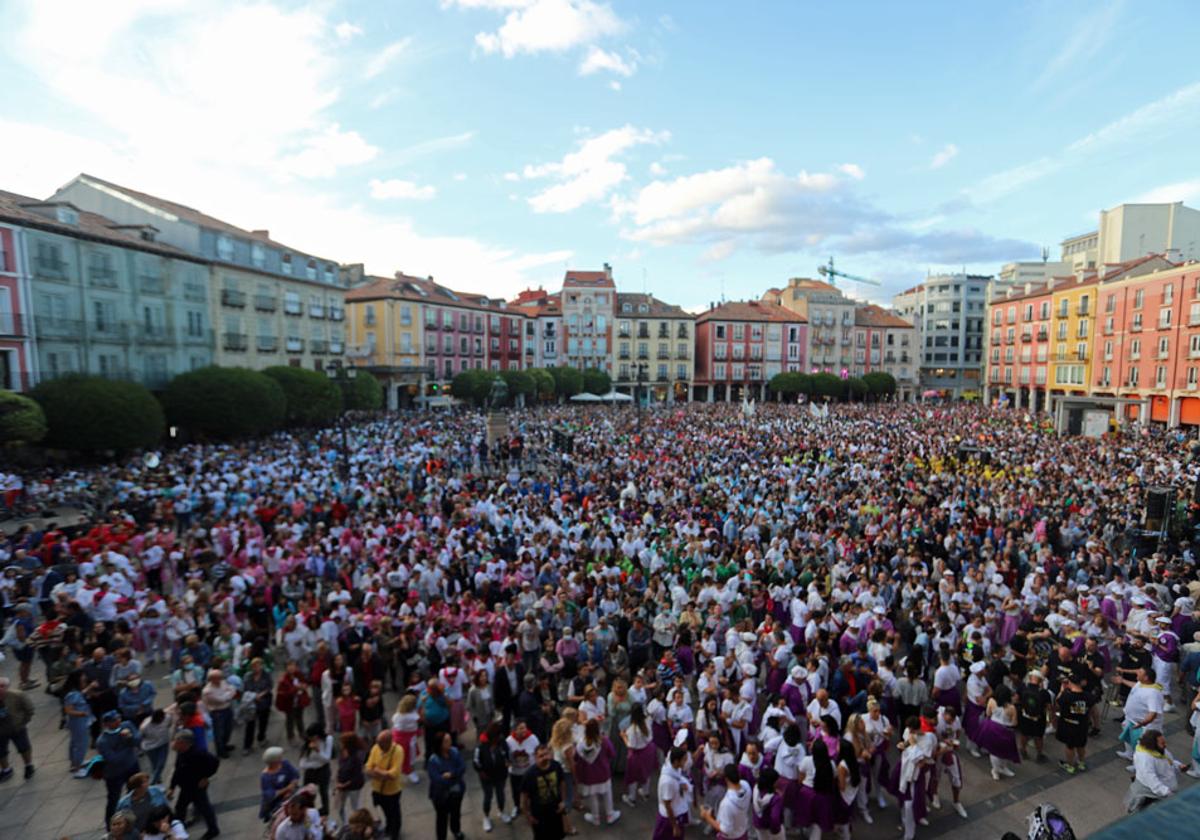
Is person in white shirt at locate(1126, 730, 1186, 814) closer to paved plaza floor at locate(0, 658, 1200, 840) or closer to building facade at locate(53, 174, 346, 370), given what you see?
paved plaza floor at locate(0, 658, 1200, 840)

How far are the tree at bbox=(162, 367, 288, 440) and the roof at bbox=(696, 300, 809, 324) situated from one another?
49.9 metres

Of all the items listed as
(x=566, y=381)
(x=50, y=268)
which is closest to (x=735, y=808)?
(x=50, y=268)

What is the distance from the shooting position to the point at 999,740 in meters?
7.25

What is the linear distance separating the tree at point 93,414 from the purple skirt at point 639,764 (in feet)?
76.9

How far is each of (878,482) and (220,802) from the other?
17.1 meters

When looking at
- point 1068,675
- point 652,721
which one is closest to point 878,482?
point 1068,675

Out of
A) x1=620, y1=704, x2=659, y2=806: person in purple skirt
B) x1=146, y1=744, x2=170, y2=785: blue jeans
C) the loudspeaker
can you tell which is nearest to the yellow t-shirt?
x1=620, y1=704, x2=659, y2=806: person in purple skirt

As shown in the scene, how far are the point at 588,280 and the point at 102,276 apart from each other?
4495cm

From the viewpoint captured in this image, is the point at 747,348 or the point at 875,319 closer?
the point at 747,348

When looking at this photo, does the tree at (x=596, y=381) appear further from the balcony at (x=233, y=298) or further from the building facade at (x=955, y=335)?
the building facade at (x=955, y=335)

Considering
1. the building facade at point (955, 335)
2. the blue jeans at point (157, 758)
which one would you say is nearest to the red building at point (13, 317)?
the blue jeans at point (157, 758)

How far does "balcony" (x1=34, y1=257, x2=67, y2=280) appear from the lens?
25.3m

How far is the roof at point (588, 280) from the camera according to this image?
6650 centimetres

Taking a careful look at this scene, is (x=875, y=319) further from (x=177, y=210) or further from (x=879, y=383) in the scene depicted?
(x=177, y=210)
